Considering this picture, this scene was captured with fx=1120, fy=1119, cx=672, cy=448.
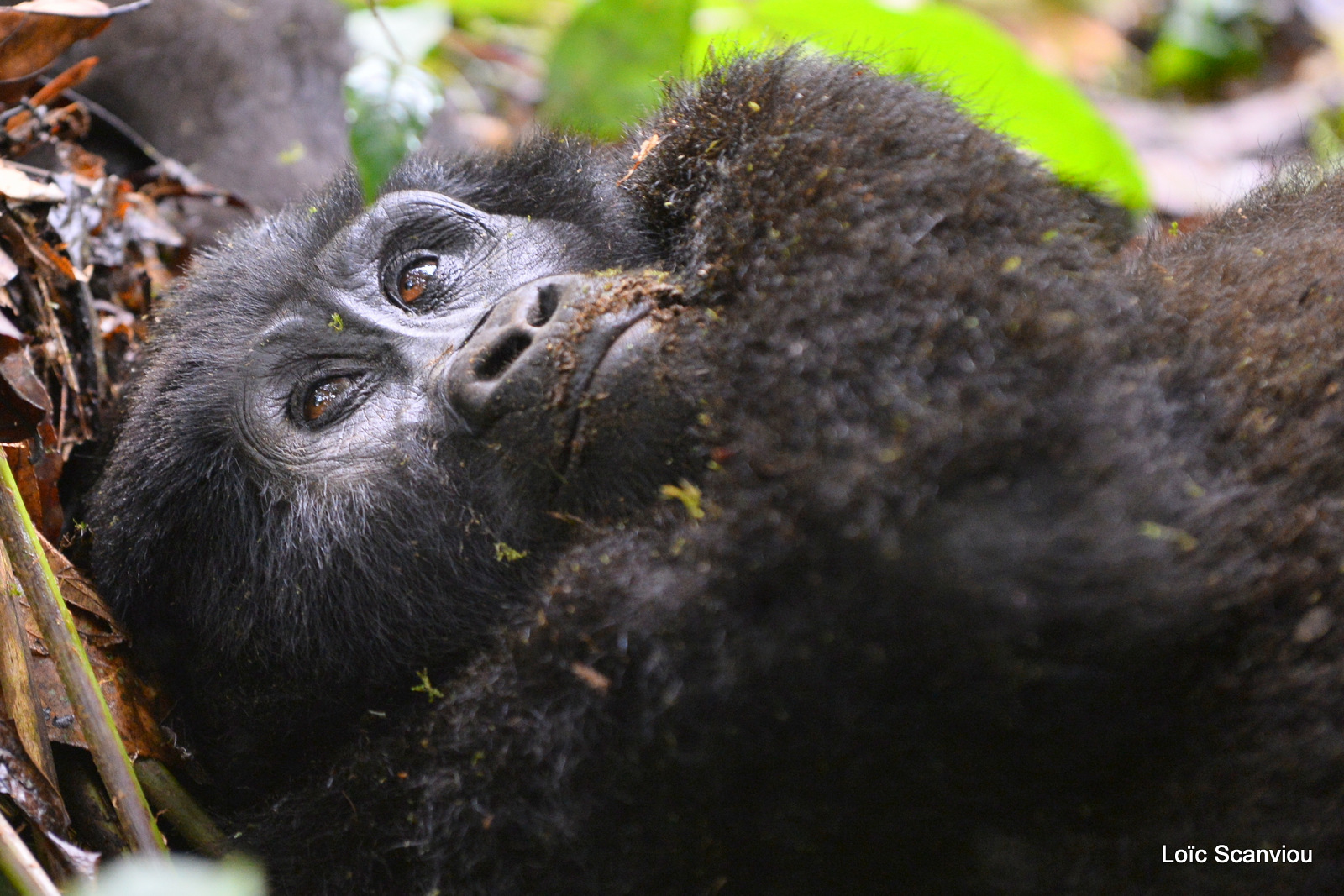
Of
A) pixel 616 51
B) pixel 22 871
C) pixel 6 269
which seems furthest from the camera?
pixel 616 51

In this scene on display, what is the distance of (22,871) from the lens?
137 centimetres

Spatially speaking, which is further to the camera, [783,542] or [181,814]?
[181,814]

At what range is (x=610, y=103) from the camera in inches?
142

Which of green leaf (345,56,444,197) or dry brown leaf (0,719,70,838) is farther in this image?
green leaf (345,56,444,197)

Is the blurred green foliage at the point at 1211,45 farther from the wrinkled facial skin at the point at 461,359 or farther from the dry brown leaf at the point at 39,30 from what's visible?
the dry brown leaf at the point at 39,30

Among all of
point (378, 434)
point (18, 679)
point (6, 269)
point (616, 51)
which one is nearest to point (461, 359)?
point (378, 434)

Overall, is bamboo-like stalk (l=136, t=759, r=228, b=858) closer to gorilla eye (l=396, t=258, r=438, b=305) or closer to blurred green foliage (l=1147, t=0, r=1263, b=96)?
gorilla eye (l=396, t=258, r=438, b=305)

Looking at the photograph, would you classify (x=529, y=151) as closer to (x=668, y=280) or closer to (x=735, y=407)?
(x=668, y=280)

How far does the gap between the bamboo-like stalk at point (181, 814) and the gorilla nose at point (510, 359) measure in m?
0.83

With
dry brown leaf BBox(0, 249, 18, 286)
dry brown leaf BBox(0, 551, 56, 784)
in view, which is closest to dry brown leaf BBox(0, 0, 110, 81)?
dry brown leaf BBox(0, 249, 18, 286)

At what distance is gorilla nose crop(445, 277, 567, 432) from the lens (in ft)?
6.04

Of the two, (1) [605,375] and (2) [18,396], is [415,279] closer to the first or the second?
(1) [605,375]

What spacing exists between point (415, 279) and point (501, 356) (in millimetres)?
458

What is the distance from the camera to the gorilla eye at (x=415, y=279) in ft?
7.36
